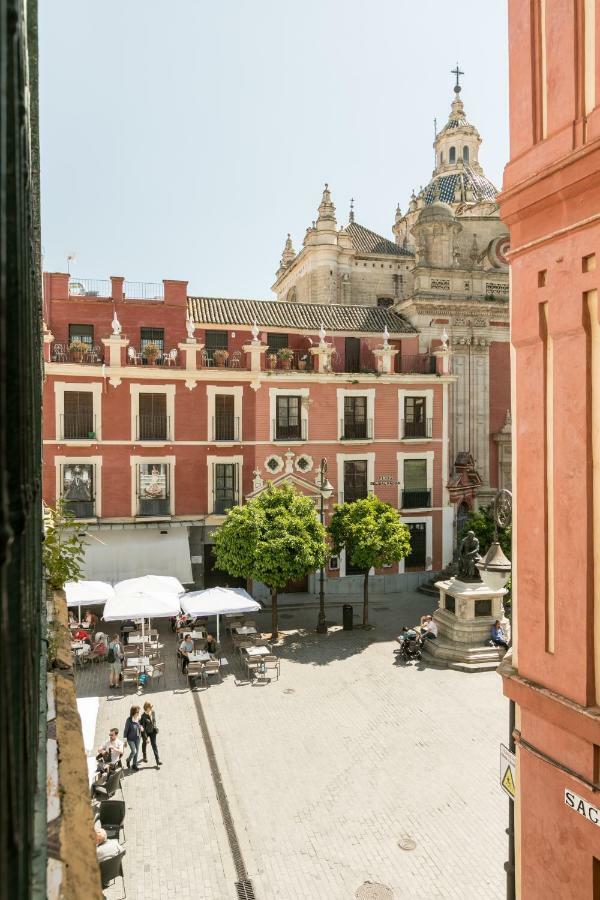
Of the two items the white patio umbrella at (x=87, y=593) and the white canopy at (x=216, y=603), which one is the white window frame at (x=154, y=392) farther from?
the white canopy at (x=216, y=603)

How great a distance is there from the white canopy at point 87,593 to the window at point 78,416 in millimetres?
6417

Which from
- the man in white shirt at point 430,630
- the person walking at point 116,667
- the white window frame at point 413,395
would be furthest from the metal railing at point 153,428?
the man in white shirt at point 430,630

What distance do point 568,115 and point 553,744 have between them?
5654 mm

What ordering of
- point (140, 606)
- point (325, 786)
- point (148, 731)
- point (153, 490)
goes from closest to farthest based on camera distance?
point (325, 786) < point (148, 731) < point (140, 606) < point (153, 490)

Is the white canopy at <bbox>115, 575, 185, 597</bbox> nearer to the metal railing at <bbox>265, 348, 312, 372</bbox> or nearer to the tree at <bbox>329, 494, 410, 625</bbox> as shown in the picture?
the tree at <bbox>329, 494, 410, 625</bbox>

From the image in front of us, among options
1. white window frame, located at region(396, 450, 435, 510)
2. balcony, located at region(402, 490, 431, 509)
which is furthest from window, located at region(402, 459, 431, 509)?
white window frame, located at region(396, 450, 435, 510)

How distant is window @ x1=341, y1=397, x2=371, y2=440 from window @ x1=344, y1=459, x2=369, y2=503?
1.11m

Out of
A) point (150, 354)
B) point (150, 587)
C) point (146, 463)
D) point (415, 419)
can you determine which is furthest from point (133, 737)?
point (415, 419)

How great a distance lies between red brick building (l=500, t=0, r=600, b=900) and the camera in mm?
5406

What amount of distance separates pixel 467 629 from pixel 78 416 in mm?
15455

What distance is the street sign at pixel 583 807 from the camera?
17.1 feet

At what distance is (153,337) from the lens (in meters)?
25.5

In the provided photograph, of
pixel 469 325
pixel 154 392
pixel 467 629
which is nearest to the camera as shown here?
pixel 467 629

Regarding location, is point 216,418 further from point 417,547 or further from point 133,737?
point 133,737
